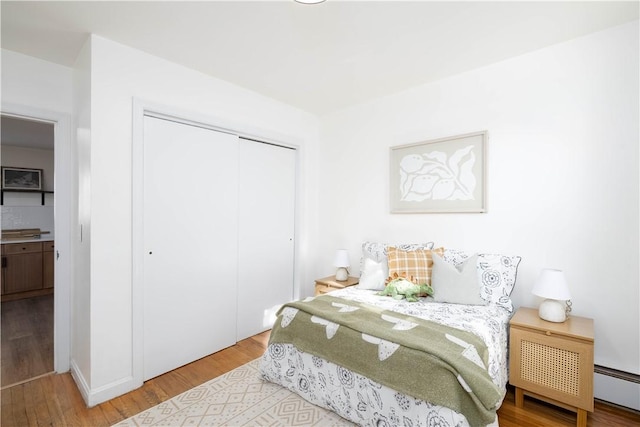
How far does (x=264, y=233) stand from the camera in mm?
3426

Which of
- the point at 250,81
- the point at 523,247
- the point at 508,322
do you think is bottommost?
the point at 508,322

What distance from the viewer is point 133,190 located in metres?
2.34

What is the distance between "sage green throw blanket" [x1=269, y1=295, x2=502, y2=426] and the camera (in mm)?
1469

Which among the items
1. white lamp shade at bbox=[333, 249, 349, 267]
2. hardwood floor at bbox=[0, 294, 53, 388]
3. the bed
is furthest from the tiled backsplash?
the bed

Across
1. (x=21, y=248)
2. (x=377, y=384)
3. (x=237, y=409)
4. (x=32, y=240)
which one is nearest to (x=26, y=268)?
(x=21, y=248)

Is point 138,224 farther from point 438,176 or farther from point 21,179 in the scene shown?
point 21,179

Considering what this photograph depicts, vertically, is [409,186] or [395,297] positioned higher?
[409,186]

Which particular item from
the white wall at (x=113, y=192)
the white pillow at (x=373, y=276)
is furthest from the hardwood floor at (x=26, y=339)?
the white pillow at (x=373, y=276)

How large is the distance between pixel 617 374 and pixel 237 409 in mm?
2605

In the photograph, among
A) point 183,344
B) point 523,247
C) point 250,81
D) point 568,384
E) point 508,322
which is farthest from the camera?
point 250,81

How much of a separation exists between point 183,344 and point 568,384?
2846 millimetres

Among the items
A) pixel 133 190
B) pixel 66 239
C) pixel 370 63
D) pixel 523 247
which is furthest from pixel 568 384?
pixel 66 239

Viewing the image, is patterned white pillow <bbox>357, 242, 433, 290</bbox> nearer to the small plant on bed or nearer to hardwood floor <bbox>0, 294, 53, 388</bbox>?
the small plant on bed

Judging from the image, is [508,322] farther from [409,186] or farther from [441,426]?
[409,186]
